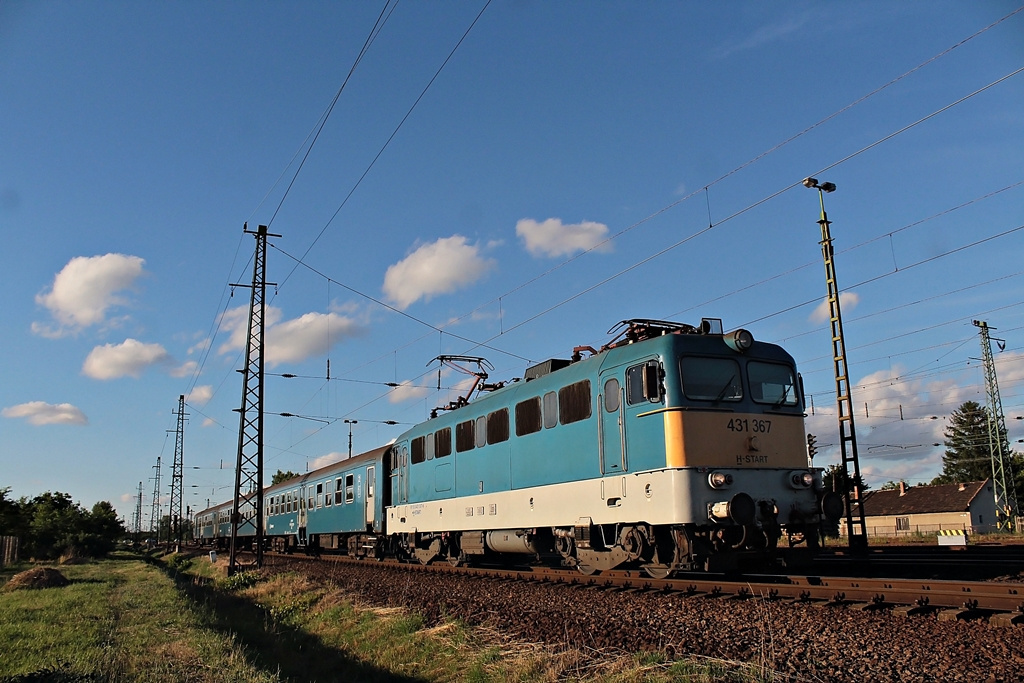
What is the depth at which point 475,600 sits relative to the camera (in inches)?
484

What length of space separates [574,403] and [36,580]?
16.1 meters

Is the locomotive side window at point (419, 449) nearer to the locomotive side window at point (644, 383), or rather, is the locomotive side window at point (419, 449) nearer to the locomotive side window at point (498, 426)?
the locomotive side window at point (498, 426)

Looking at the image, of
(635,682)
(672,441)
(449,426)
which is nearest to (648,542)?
(672,441)

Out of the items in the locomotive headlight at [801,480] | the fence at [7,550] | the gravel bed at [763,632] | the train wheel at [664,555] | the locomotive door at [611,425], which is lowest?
the fence at [7,550]

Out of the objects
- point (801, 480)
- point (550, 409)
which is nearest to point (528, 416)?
point (550, 409)

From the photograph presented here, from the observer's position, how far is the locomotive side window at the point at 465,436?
1777cm

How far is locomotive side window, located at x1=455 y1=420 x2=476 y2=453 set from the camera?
17.8 metres

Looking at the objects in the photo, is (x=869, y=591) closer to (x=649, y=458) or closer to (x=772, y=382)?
(x=649, y=458)

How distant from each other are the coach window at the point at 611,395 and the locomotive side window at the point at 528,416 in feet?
7.52

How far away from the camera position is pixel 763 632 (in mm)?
7785

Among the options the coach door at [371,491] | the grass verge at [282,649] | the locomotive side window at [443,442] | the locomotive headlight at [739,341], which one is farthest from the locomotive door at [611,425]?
the coach door at [371,491]

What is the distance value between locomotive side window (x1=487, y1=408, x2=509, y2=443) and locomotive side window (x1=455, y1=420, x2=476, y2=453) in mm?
848

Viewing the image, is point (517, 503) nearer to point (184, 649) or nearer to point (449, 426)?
point (449, 426)

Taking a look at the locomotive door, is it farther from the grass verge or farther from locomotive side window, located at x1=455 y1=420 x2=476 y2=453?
locomotive side window, located at x1=455 y1=420 x2=476 y2=453
